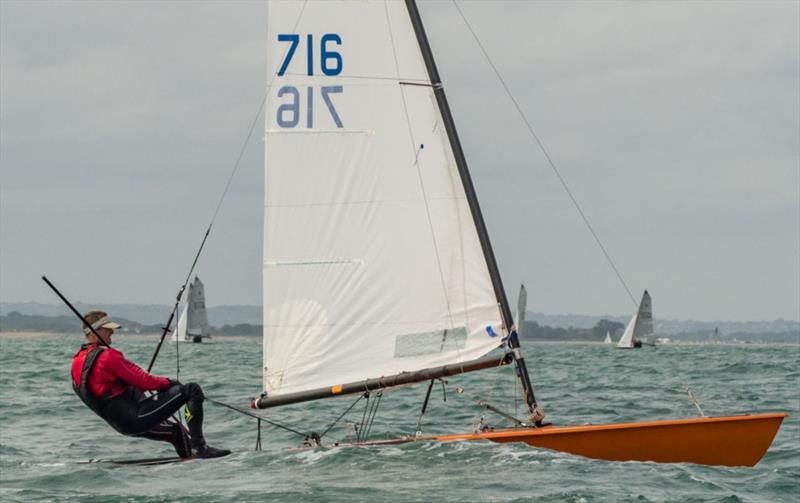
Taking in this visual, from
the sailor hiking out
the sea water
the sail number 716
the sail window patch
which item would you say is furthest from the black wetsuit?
the sail number 716

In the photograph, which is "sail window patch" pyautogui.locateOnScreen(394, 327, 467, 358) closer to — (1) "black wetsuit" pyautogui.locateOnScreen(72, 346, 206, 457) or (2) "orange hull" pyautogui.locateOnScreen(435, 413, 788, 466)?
(2) "orange hull" pyautogui.locateOnScreen(435, 413, 788, 466)

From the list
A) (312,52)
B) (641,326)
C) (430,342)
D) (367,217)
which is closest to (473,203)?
(367,217)

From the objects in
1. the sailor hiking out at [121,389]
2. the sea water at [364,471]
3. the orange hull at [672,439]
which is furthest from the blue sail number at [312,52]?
the orange hull at [672,439]

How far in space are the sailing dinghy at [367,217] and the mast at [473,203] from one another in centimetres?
2

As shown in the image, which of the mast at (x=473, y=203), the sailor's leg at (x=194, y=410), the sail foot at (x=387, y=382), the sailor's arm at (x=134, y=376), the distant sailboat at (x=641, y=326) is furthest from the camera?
the distant sailboat at (x=641, y=326)

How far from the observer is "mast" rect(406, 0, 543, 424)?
43.9 ft

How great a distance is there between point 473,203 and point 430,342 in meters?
1.57

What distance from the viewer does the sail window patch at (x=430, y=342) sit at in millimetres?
13531

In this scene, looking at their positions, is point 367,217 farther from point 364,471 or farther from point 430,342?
point 364,471

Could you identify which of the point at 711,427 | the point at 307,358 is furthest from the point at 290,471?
the point at 711,427

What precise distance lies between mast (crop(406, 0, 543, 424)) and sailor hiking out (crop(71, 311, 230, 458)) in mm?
3339

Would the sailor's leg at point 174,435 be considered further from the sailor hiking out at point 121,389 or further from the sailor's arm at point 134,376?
the sailor's arm at point 134,376

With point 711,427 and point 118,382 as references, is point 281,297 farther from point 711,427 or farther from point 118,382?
point 711,427

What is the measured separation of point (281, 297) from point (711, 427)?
471 cm
